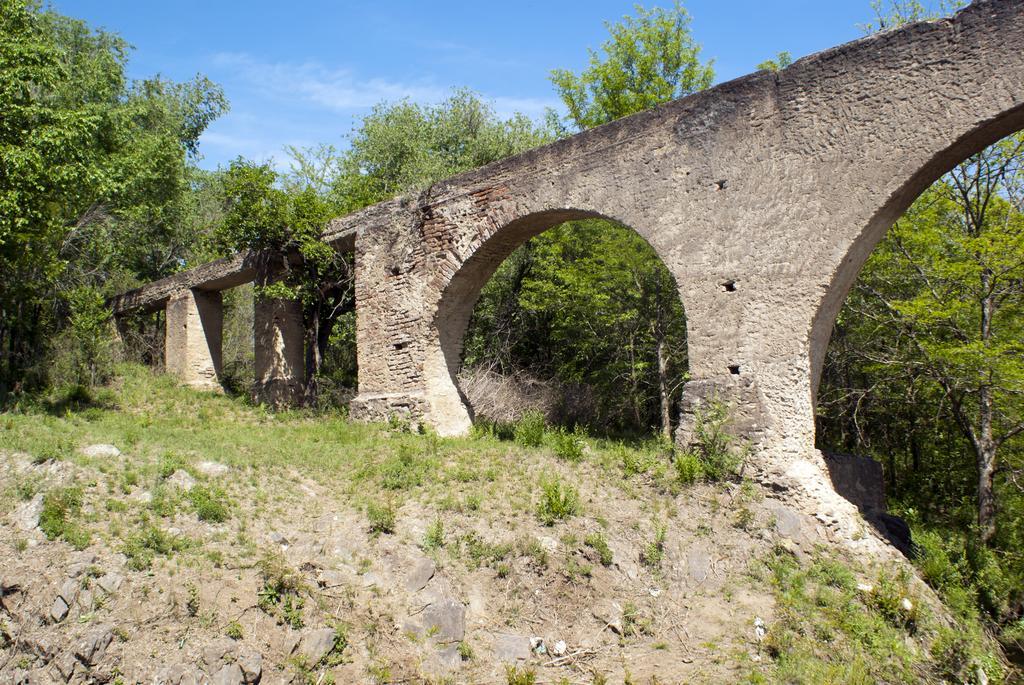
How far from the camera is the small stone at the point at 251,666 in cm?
578

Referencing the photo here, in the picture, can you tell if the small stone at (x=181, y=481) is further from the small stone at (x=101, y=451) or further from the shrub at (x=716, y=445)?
the shrub at (x=716, y=445)

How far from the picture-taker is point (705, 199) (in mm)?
8125

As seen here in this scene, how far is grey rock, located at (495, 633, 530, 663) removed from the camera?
6.15 meters

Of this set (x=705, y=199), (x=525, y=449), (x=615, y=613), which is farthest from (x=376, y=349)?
(x=615, y=613)

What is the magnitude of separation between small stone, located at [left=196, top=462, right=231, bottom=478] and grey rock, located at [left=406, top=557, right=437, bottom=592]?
2.42 meters

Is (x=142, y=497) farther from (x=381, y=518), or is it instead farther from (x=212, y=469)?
(x=381, y=518)

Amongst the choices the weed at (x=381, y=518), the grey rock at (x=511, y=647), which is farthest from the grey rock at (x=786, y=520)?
the weed at (x=381, y=518)

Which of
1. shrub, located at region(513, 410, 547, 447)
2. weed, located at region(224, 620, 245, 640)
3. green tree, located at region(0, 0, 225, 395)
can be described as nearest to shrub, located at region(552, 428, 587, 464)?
shrub, located at region(513, 410, 547, 447)

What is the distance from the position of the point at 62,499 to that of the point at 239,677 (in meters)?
2.48

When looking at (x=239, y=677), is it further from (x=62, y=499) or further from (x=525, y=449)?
(x=525, y=449)

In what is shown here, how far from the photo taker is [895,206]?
23.4ft

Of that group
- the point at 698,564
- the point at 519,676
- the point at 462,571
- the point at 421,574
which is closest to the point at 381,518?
the point at 421,574

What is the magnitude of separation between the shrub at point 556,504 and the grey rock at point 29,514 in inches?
168

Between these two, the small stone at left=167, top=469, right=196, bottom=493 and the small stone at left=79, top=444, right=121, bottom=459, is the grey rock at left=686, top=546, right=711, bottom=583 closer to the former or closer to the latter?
the small stone at left=167, top=469, right=196, bottom=493
